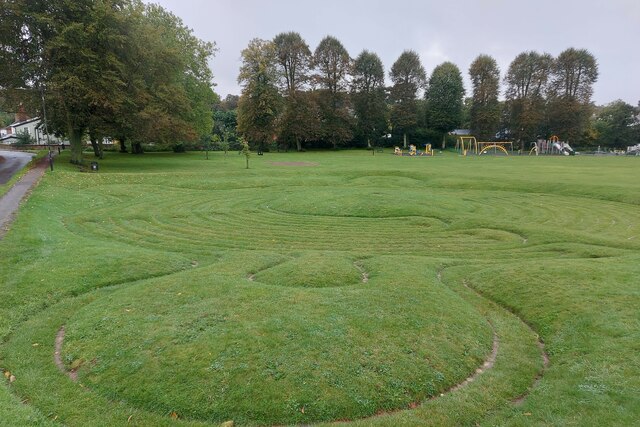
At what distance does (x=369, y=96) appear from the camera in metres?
85.8

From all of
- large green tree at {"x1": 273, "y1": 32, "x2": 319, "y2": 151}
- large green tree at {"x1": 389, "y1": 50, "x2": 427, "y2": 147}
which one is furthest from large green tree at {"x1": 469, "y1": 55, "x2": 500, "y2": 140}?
large green tree at {"x1": 273, "y1": 32, "x2": 319, "y2": 151}

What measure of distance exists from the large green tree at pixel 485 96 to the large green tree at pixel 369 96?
64.1 feet

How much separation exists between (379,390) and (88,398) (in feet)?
14.2

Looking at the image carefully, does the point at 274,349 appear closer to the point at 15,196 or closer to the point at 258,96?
the point at 15,196

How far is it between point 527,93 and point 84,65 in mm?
83991

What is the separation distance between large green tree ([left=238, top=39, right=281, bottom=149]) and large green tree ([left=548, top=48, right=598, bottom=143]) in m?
56.7

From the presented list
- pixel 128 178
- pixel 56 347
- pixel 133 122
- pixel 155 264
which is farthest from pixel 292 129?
pixel 56 347

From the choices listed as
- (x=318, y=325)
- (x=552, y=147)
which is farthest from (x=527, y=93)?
(x=318, y=325)

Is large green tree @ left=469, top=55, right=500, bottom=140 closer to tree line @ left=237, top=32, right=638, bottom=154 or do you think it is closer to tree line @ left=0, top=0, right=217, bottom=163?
tree line @ left=237, top=32, right=638, bottom=154

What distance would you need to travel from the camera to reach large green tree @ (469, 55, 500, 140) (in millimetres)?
85875

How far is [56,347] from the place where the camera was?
24.8 feet

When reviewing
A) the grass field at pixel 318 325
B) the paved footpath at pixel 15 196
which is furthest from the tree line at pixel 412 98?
the grass field at pixel 318 325

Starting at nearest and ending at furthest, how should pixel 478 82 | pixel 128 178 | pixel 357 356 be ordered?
pixel 357 356
pixel 128 178
pixel 478 82

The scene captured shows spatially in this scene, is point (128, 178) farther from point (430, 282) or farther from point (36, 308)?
point (430, 282)
